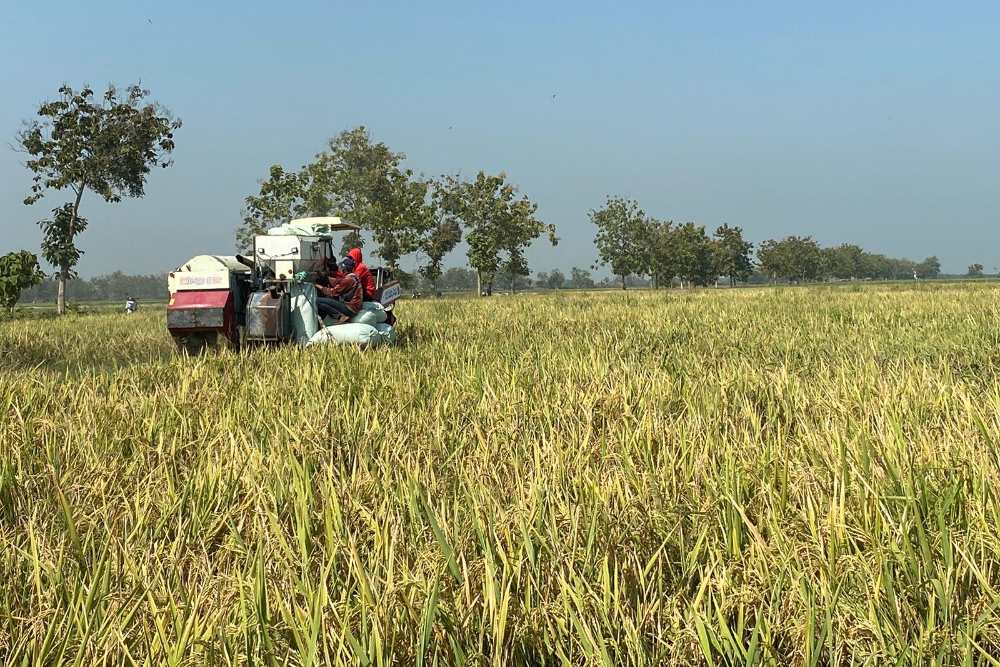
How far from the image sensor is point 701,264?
106562 millimetres

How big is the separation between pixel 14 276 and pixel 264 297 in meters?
27.2

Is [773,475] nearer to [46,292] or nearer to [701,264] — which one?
[701,264]

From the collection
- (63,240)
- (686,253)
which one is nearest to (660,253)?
(686,253)

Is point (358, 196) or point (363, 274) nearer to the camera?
point (363, 274)

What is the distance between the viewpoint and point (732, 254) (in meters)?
116

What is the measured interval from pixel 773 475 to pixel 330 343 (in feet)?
17.9

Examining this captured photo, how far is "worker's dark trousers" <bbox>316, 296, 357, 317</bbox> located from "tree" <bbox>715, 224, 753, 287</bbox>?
111 m

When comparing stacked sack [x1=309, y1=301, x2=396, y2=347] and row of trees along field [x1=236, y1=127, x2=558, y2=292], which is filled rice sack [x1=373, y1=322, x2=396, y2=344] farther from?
row of trees along field [x1=236, y1=127, x2=558, y2=292]

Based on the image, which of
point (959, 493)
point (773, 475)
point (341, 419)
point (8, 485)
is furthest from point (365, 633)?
point (341, 419)

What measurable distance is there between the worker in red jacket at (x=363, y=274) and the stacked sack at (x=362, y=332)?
18 cm

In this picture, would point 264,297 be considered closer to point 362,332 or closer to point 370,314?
point 362,332

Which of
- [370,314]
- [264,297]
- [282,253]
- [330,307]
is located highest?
[282,253]

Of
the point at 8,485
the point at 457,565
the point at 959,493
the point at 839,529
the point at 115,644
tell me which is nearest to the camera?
the point at 115,644

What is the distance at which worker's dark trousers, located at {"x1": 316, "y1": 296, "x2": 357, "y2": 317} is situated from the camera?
7.94 m
